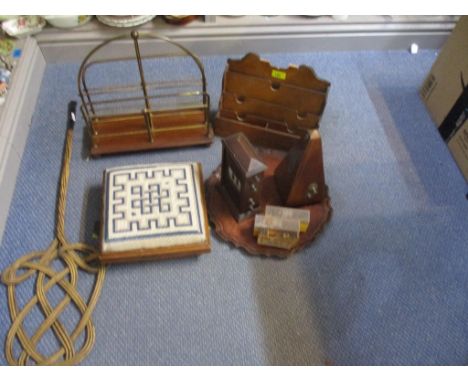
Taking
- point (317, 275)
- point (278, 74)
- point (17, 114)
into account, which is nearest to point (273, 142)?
point (278, 74)

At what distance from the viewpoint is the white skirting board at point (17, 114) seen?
1094 mm

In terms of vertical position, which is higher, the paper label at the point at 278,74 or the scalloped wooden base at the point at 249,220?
the paper label at the point at 278,74

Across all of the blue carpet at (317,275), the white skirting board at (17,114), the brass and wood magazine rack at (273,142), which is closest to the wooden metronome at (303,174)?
the brass and wood magazine rack at (273,142)

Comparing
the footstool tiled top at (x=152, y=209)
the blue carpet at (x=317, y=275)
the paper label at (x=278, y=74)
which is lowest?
the blue carpet at (x=317, y=275)

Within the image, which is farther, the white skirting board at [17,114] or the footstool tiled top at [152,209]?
the white skirting board at [17,114]

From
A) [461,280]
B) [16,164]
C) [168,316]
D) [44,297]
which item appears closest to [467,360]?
[461,280]

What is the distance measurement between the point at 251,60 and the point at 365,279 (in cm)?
65

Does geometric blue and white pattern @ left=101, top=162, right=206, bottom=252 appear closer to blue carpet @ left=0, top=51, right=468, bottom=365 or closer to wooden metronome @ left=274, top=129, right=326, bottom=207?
blue carpet @ left=0, top=51, right=468, bottom=365

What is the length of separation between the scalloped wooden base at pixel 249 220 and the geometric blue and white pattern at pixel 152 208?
0.08m

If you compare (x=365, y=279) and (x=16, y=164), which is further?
(x=16, y=164)

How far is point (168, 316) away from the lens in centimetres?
96

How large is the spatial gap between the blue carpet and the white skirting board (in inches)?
1.1

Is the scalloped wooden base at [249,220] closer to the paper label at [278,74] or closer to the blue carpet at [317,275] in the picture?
the blue carpet at [317,275]
